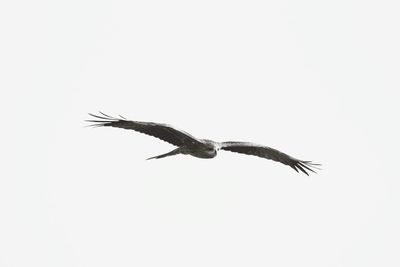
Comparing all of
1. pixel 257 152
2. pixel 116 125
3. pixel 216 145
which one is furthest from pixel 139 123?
pixel 257 152

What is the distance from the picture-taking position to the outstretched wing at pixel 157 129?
63.3 feet

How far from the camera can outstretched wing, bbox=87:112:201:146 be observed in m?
19.3

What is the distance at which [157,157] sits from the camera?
20.4 m

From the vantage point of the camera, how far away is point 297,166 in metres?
23.1

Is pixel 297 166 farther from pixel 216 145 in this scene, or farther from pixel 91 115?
pixel 91 115

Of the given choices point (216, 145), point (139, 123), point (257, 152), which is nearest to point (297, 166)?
point (257, 152)

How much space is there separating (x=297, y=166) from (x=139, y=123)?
5.21 m

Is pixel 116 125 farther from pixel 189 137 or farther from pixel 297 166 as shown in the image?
pixel 297 166

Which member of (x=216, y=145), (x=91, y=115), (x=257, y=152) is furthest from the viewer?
(x=257, y=152)

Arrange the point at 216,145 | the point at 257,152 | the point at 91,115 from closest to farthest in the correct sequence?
the point at 91,115, the point at 216,145, the point at 257,152

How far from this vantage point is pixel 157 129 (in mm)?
19734

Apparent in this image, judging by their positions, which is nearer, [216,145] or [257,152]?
[216,145]

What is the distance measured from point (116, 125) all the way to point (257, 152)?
428 cm

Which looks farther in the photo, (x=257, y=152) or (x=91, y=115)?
(x=257, y=152)
